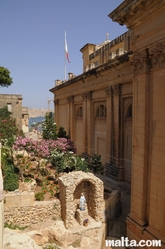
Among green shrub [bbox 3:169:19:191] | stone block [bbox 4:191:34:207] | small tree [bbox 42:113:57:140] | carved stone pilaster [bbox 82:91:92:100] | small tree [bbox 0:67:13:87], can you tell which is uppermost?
small tree [bbox 0:67:13:87]

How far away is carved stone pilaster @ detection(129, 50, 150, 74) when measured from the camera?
880 cm

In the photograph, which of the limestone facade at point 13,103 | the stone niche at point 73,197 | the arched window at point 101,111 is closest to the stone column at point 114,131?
the arched window at point 101,111

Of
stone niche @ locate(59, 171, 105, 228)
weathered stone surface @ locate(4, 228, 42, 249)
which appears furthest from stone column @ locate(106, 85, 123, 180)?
weathered stone surface @ locate(4, 228, 42, 249)

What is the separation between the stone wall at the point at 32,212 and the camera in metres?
10.4

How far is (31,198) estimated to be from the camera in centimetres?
1068

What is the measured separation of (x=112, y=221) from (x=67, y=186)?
373 cm

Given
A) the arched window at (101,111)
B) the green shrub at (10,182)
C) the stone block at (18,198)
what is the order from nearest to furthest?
1. the stone block at (18,198)
2. the green shrub at (10,182)
3. the arched window at (101,111)

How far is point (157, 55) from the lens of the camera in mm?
8219

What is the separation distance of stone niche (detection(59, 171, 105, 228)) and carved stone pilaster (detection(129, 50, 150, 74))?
246 inches

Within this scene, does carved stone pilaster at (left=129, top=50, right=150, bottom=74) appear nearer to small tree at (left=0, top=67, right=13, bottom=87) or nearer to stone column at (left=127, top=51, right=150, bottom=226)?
stone column at (left=127, top=51, right=150, bottom=226)

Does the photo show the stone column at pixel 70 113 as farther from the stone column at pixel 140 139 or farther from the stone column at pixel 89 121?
the stone column at pixel 140 139

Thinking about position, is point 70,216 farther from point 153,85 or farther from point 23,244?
point 153,85

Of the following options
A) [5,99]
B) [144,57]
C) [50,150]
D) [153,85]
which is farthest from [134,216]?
[5,99]

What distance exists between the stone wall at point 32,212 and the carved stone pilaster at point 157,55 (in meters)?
8.63
